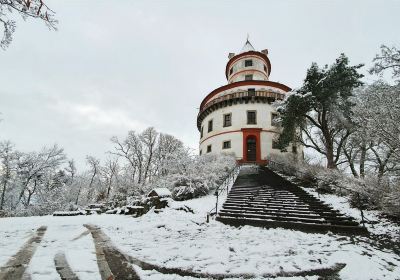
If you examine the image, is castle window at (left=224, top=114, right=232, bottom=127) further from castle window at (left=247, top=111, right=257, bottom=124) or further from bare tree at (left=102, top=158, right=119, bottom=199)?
bare tree at (left=102, top=158, right=119, bottom=199)

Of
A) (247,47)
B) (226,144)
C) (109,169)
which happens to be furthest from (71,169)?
(247,47)

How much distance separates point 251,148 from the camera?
83.7 feet

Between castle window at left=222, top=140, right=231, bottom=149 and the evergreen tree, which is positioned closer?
the evergreen tree

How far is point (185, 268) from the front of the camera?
4750 mm

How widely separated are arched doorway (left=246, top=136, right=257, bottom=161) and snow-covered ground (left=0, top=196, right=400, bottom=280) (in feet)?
56.3

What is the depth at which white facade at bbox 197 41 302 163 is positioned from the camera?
82.6ft

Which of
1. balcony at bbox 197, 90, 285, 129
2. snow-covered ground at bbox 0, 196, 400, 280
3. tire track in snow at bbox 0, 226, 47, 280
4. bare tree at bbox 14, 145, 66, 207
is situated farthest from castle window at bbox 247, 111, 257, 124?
bare tree at bbox 14, 145, 66, 207

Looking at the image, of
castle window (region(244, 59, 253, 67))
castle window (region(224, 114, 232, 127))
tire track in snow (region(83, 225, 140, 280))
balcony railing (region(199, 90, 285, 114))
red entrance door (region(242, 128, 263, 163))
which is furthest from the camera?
castle window (region(244, 59, 253, 67))

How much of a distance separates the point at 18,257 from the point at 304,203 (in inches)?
402

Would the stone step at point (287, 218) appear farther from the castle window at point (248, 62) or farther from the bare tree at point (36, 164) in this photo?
the bare tree at point (36, 164)

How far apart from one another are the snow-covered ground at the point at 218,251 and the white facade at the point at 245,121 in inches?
684

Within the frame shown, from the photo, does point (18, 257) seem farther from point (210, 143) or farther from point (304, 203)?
point (210, 143)

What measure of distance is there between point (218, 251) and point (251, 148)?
20.4 m

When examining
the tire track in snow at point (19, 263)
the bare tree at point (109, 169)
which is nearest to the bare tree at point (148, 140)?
the bare tree at point (109, 169)
